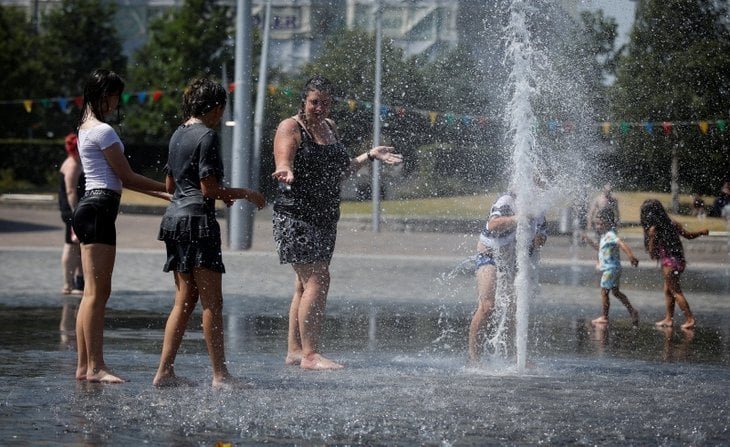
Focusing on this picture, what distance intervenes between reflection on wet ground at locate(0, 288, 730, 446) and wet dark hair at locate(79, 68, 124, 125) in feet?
4.83

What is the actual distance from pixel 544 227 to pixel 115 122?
2.72 meters

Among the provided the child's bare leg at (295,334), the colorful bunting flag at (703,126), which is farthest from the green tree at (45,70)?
the child's bare leg at (295,334)

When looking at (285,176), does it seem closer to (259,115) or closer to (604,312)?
(604,312)

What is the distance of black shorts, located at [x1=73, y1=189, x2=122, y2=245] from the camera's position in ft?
23.4

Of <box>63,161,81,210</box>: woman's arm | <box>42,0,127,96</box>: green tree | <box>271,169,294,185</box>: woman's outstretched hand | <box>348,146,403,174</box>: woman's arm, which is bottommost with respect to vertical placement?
<box>63,161,81,210</box>: woman's arm

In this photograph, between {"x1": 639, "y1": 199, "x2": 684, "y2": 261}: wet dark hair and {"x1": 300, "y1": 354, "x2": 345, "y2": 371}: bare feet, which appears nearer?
{"x1": 300, "y1": 354, "x2": 345, "y2": 371}: bare feet

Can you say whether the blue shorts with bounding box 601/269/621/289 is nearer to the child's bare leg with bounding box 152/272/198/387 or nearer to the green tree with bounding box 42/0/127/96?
the child's bare leg with bounding box 152/272/198/387

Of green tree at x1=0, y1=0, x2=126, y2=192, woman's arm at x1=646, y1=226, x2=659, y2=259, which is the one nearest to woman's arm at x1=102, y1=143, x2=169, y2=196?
woman's arm at x1=646, y1=226, x2=659, y2=259

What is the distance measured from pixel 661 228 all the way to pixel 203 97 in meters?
5.99

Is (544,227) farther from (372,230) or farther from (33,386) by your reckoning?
(372,230)

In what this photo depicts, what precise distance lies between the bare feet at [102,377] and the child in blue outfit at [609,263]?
546cm

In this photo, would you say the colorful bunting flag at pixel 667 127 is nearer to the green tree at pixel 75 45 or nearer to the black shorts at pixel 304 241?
the black shorts at pixel 304 241

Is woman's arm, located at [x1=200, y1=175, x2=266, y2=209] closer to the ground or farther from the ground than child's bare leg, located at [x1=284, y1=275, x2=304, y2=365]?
farther from the ground

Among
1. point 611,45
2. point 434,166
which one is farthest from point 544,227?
point 434,166
